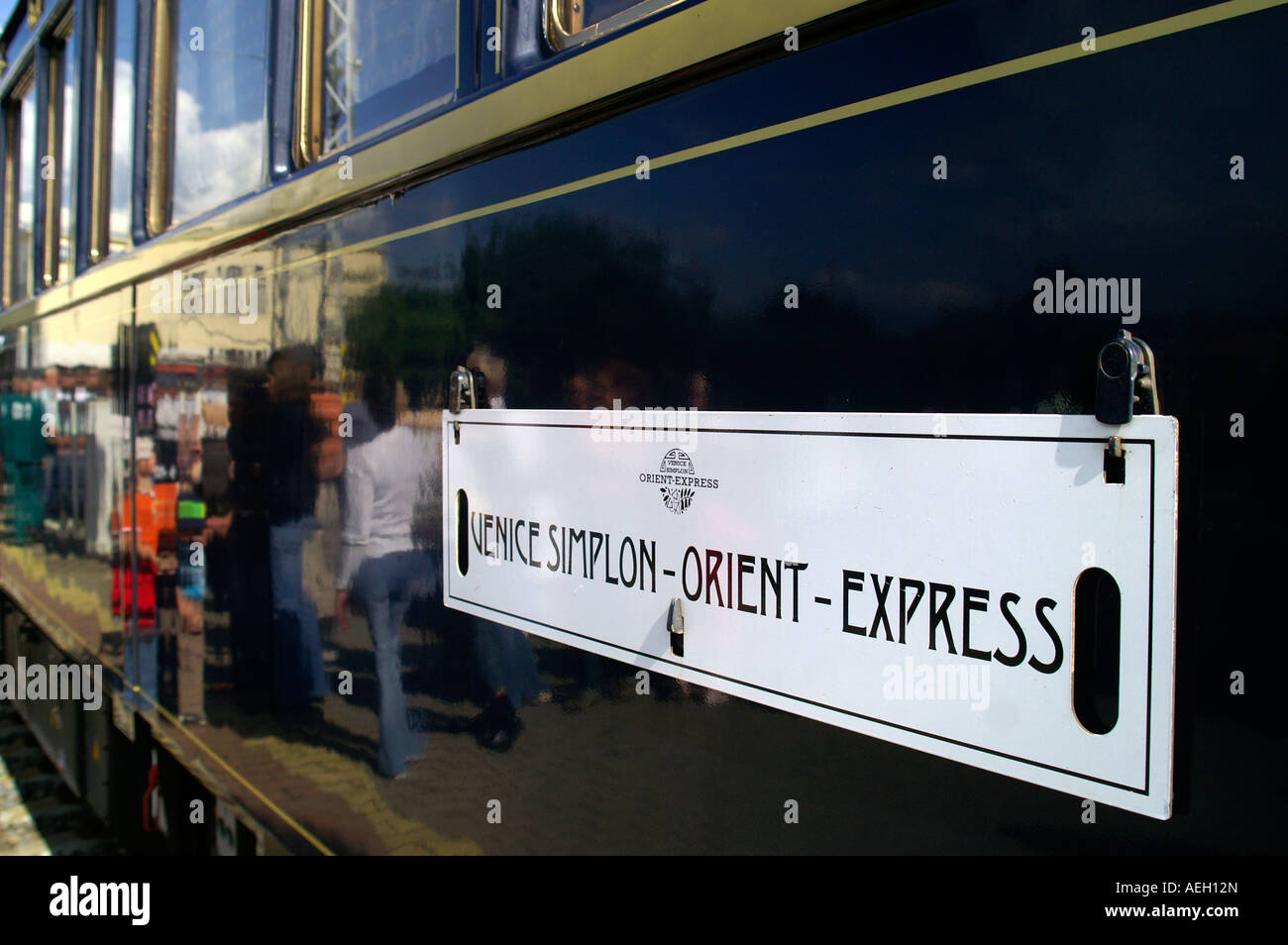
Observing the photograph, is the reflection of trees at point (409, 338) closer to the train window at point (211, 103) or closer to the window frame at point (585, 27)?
the window frame at point (585, 27)

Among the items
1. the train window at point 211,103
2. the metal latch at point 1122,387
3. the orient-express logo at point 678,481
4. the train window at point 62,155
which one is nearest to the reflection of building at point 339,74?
the train window at point 211,103

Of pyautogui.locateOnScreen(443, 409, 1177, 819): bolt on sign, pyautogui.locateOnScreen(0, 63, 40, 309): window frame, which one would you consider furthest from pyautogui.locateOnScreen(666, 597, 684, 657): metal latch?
pyautogui.locateOnScreen(0, 63, 40, 309): window frame

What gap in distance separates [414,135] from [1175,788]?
1711 millimetres

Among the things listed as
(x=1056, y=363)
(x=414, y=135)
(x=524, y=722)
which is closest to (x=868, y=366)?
(x=1056, y=363)

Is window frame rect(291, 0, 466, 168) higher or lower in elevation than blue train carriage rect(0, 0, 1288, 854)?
higher

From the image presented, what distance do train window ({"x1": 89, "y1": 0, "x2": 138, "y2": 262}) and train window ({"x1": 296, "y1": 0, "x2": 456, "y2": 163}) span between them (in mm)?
1335

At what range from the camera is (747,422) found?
1.32 meters

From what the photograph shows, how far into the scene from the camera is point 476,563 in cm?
185

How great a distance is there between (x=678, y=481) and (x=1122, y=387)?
63 centimetres

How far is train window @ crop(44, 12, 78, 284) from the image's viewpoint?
413 centimetres

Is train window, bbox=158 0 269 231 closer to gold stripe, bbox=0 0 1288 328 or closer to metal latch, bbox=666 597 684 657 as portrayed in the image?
gold stripe, bbox=0 0 1288 328

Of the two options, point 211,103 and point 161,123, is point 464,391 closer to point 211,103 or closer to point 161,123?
point 211,103

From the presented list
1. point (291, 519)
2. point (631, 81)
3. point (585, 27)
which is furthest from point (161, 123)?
point (631, 81)
